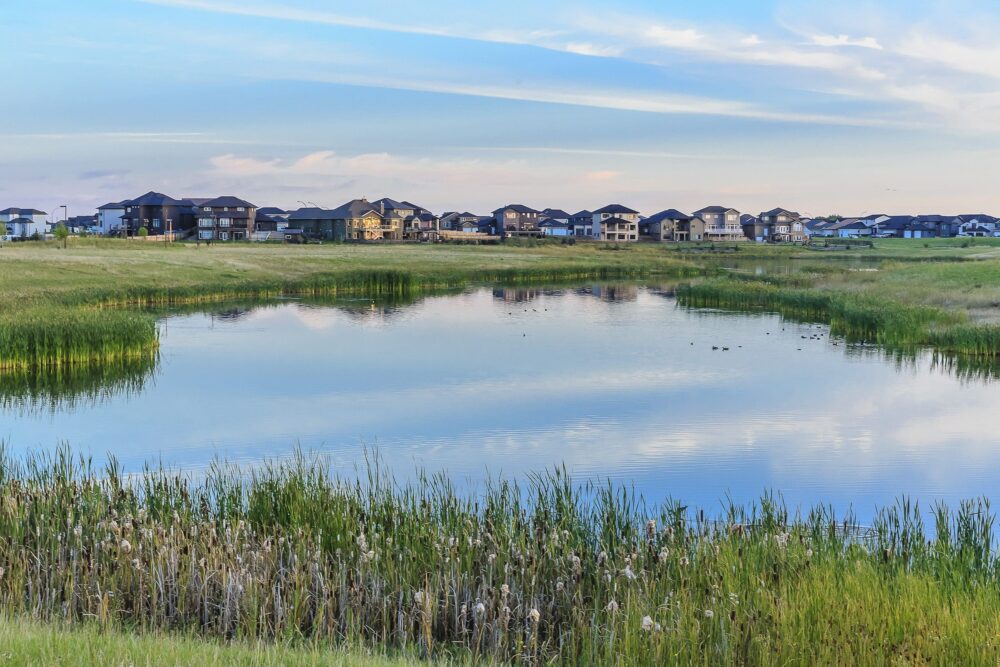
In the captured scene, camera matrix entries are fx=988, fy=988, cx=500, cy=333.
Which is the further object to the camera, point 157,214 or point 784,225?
point 784,225

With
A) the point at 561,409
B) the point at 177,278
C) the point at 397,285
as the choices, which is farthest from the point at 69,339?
the point at 397,285

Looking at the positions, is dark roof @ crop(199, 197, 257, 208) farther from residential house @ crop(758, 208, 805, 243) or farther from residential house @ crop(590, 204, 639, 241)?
residential house @ crop(758, 208, 805, 243)

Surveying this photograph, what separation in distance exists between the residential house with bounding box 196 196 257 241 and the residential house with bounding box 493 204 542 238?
1686 inches

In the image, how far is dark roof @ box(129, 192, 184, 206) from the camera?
13662cm

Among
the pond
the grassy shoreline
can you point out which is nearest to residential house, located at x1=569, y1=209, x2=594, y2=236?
the grassy shoreline

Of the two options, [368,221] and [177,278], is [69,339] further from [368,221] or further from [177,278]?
[368,221]

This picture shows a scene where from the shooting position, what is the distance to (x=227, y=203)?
13950 centimetres

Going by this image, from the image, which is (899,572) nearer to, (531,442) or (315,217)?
(531,442)

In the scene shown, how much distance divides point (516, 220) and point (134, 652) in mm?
162867

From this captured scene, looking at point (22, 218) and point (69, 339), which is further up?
point (22, 218)

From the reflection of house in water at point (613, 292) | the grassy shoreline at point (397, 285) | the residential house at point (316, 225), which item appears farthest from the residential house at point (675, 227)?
the reflection of house in water at point (613, 292)

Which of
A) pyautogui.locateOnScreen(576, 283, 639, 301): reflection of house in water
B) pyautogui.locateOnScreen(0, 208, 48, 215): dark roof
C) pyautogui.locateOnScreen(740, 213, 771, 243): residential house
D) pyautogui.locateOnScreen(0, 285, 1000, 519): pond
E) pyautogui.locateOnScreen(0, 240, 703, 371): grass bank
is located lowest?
pyautogui.locateOnScreen(0, 285, 1000, 519): pond

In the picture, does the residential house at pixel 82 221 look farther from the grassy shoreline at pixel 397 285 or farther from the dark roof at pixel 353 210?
the grassy shoreline at pixel 397 285

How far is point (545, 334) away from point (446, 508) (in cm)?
2796
